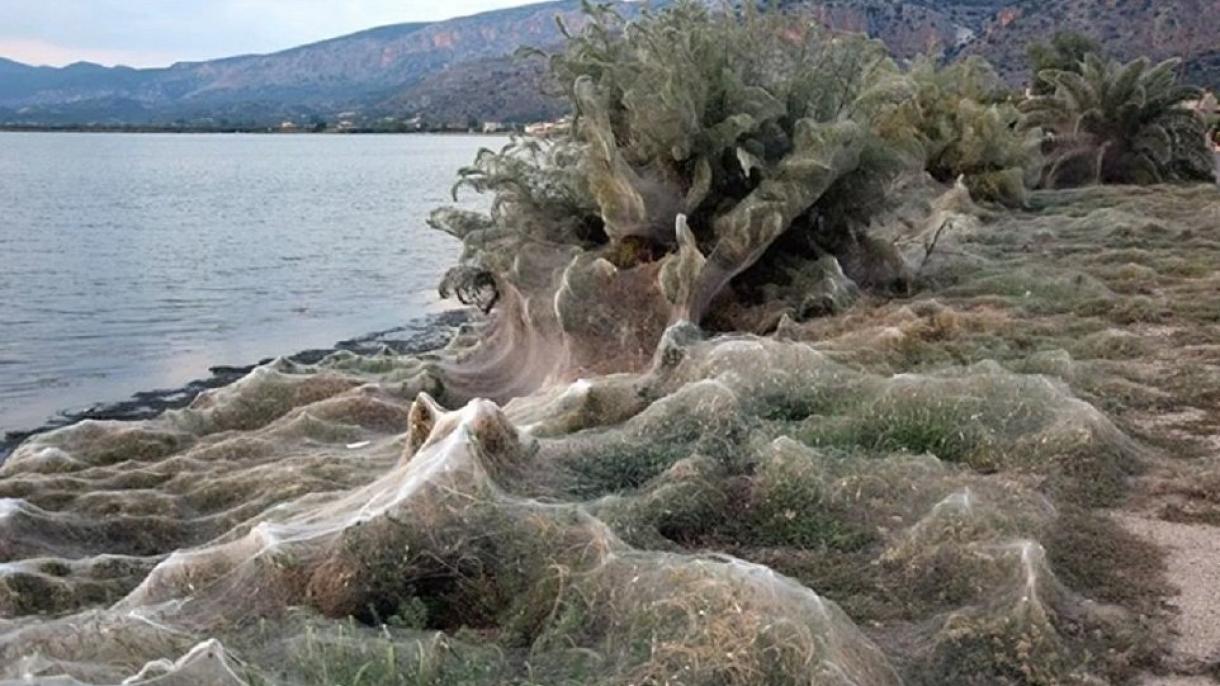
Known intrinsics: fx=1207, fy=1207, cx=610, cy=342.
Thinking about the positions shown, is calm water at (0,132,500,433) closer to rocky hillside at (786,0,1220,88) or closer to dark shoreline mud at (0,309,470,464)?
dark shoreline mud at (0,309,470,464)

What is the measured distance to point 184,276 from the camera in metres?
26.0

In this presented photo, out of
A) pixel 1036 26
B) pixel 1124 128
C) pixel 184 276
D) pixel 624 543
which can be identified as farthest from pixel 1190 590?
pixel 1036 26

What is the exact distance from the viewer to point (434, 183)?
61312mm

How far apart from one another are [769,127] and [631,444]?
5.51 meters

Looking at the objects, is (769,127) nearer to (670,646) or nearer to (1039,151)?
(670,646)

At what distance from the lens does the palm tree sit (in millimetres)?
24047

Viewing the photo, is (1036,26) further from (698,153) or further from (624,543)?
(624,543)

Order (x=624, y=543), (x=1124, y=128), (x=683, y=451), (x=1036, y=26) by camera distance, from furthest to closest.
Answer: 1. (x=1036, y=26)
2. (x=1124, y=128)
3. (x=683, y=451)
4. (x=624, y=543)

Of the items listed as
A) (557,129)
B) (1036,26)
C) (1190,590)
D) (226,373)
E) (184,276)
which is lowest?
(184,276)

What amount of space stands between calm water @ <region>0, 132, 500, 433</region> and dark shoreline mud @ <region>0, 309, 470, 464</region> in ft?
1.06

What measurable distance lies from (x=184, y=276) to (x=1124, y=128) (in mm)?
19952

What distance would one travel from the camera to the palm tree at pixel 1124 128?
947 inches

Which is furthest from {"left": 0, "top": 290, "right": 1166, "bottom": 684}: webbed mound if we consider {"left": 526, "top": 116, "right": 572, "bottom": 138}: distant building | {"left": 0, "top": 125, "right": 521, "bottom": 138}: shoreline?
{"left": 0, "top": 125, "right": 521, "bottom": 138}: shoreline

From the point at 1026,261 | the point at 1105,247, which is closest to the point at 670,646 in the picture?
the point at 1026,261
